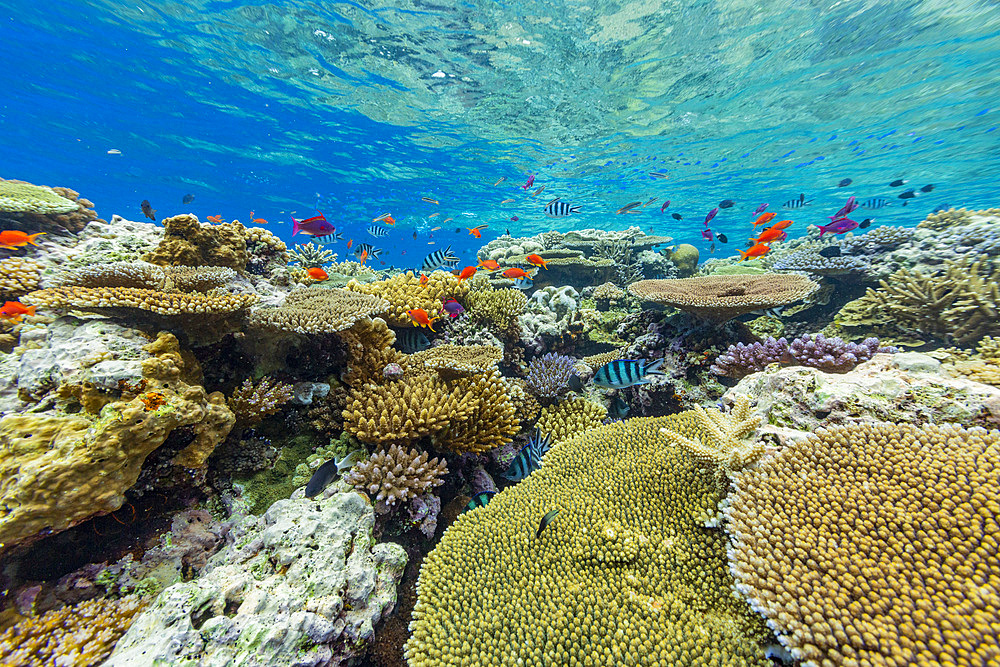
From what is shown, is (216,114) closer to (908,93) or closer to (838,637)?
(838,637)

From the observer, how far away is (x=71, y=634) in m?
2.24

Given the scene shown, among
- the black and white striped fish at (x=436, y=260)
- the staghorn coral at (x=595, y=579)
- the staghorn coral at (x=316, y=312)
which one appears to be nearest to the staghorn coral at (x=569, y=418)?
the staghorn coral at (x=595, y=579)

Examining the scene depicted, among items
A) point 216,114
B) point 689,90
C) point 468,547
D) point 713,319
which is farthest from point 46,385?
point 216,114

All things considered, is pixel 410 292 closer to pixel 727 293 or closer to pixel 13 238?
pixel 13 238

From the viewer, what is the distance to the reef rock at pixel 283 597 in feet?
6.91

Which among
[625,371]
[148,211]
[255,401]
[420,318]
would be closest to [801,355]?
[625,371]

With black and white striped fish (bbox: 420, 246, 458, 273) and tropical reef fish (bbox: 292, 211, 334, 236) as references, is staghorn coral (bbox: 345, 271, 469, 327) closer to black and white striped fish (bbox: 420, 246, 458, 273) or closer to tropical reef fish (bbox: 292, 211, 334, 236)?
black and white striped fish (bbox: 420, 246, 458, 273)

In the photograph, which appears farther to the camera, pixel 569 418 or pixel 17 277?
pixel 569 418

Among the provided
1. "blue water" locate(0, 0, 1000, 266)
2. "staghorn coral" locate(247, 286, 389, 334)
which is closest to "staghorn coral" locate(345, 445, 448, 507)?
"staghorn coral" locate(247, 286, 389, 334)

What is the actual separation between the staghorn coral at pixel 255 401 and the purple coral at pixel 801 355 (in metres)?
5.72

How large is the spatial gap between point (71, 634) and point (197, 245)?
473 cm

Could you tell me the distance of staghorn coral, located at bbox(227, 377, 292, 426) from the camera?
3502mm

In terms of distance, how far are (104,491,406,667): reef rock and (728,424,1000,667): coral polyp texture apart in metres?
2.65

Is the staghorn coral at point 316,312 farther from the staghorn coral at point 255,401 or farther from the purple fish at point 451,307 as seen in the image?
the purple fish at point 451,307
